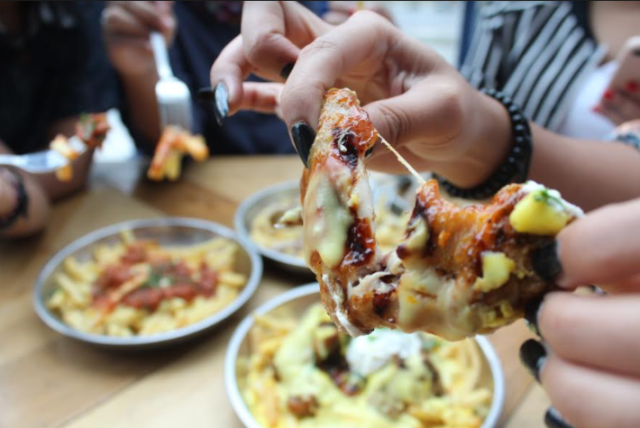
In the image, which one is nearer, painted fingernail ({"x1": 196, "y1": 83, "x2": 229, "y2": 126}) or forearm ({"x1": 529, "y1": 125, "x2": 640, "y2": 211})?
painted fingernail ({"x1": 196, "y1": 83, "x2": 229, "y2": 126})

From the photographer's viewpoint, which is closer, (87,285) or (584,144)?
(584,144)

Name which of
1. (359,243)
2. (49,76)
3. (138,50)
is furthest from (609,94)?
(49,76)

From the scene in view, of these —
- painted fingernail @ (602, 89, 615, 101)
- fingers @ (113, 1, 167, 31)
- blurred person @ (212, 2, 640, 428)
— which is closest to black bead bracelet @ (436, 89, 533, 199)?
blurred person @ (212, 2, 640, 428)

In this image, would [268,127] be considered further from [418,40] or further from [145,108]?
[418,40]

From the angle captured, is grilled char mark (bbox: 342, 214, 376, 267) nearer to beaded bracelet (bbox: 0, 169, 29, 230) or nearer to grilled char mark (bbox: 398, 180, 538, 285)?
grilled char mark (bbox: 398, 180, 538, 285)

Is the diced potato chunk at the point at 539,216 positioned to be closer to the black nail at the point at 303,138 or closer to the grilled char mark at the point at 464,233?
the grilled char mark at the point at 464,233

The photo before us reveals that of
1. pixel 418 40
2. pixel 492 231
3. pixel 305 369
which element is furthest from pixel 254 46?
pixel 305 369

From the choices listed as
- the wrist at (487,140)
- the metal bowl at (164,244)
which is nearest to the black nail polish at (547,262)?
the wrist at (487,140)
